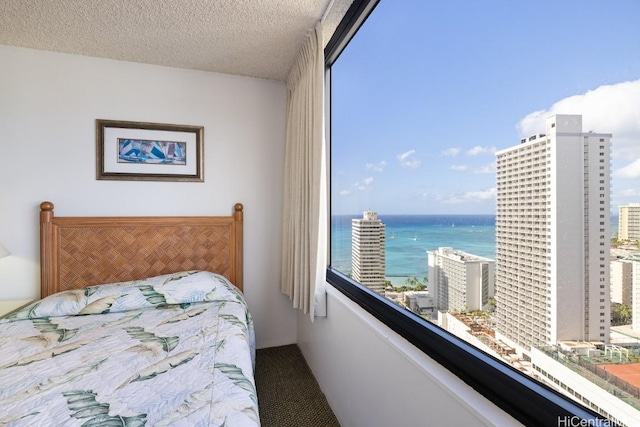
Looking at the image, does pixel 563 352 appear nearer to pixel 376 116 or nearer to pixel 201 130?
pixel 376 116

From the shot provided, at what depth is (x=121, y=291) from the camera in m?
1.94

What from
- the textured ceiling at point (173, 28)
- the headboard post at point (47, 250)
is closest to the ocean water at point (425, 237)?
the textured ceiling at point (173, 28)

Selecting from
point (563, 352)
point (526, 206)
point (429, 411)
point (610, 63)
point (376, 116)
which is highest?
point (376, 116)

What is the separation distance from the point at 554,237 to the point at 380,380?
910 millimetres

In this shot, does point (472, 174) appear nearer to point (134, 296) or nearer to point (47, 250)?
point (134, 296)

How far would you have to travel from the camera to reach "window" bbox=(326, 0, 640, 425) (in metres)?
0.66

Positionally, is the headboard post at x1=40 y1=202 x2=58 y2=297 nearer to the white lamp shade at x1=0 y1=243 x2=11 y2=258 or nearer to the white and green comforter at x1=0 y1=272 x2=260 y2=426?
the white lamp shade at x1=0 y1=243 x2=11 y2=258

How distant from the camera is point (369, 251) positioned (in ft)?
5.30

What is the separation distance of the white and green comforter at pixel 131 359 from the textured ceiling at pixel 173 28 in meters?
1.68

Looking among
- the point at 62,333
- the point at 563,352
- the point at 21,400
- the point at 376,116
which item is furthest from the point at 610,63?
the point at 62,333

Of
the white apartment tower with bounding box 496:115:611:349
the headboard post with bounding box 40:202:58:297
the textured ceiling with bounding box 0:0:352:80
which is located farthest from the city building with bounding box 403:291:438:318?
the headboard post with bounding box 40:202:58:297

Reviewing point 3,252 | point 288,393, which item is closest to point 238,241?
point 288,393

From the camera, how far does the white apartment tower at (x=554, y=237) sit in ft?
1.98

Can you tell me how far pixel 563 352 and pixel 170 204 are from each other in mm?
2542
